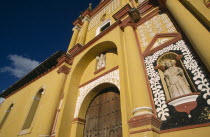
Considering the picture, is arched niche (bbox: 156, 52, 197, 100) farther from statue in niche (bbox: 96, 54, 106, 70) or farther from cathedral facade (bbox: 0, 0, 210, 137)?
statue in niche (bbox: 96, 54, 106, 70)

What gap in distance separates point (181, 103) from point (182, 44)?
170 cm

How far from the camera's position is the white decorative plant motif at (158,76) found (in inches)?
110

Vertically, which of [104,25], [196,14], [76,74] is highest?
[104,25]

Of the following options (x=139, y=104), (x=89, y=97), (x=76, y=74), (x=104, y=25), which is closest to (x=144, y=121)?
(x=139, y=104)

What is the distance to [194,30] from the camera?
295 cm

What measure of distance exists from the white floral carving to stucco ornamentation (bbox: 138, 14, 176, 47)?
5.12ft

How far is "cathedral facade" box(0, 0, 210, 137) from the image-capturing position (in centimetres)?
273

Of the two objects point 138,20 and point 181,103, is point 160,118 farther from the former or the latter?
point 138,20

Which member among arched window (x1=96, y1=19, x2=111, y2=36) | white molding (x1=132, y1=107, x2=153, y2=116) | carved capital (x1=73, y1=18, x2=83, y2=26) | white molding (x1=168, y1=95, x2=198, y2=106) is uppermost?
carved capital (x1=73, y1=18, x2=83, y2=26)

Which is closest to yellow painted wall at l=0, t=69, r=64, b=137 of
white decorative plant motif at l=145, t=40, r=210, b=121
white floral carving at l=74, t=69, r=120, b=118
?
white floral carving at l=74, t=69, r=120, b=118

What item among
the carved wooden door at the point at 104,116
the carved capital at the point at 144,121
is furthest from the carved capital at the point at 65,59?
the carved capital at the point at 144,121

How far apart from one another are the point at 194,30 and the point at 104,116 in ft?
12.4

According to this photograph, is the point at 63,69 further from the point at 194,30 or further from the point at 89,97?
the point at 194,30

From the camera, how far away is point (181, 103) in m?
2.85
